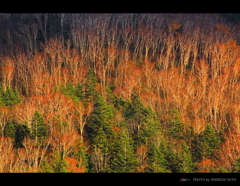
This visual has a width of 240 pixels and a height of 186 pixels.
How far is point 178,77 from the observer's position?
75.6 metres

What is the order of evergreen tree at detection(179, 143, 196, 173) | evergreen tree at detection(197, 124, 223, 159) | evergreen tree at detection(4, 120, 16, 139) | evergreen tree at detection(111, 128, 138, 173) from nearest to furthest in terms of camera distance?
evergreen tree at detection(179, 143, 196, 173), evergreen tree at detection(111, 128, 138, 173), evergreen tree at detection(4, 120, 16, 139), evergreen tree at detection(197, 124, 223, 159)

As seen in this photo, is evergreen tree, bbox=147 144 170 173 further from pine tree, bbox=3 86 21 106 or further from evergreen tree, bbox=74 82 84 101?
pine tree, bbox=3 86 21 106

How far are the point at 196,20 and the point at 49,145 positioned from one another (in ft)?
204

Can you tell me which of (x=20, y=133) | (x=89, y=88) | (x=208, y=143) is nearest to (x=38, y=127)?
(x=20, y=133)

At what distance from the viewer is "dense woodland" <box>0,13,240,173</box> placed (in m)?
53.9

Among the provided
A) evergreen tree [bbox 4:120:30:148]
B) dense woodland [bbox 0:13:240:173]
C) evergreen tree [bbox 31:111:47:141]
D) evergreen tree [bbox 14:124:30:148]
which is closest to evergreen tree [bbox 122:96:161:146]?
dense woodland [bbox 0:13:240:173]

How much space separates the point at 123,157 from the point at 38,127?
14537 millimetres

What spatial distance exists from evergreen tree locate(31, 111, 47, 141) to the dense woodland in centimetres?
16

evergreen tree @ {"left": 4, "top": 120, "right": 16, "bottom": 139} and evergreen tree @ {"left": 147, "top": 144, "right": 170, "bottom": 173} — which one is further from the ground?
evergreen tree @ {"left": 4, "top": 120, "right": 16, "bottom": 139}

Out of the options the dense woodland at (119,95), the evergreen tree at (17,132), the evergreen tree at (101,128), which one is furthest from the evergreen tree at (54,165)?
the evergreen tree at (17,132)

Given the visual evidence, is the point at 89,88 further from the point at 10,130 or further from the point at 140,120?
the point at 10,130

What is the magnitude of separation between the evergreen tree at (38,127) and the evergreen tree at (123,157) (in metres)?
11.8
